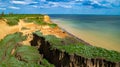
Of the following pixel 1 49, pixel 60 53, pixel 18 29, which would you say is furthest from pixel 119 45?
pixel 60 53

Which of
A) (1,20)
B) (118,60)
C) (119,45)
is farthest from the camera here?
(1,20)

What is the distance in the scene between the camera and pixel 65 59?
2756 centimetres

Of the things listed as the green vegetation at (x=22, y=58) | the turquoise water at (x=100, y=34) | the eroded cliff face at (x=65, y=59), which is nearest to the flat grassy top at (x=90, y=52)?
the eroded cliff face at (x=65, y=59)

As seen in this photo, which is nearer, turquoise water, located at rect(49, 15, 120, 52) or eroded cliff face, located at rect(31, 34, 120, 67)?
eroded cliff face, located at rect(31, 34, 120, 67)

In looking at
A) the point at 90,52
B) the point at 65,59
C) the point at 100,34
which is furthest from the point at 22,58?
the point at 100,34

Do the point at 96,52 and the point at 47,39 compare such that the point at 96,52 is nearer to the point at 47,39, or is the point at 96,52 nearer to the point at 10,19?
the point at 47,39

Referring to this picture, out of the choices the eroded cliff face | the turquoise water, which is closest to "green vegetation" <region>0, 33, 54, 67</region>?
the eroded cliff face

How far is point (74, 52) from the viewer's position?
27.0m

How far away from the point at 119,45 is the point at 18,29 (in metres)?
16.4

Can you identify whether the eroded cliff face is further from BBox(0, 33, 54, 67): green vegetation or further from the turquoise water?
the turquoise water

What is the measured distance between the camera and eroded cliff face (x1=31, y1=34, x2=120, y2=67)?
24828 mm

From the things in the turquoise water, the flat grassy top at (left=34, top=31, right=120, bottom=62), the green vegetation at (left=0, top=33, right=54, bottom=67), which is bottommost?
the turquoise water

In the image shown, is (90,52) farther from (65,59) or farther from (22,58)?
(22,58)

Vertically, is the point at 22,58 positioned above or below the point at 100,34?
above
